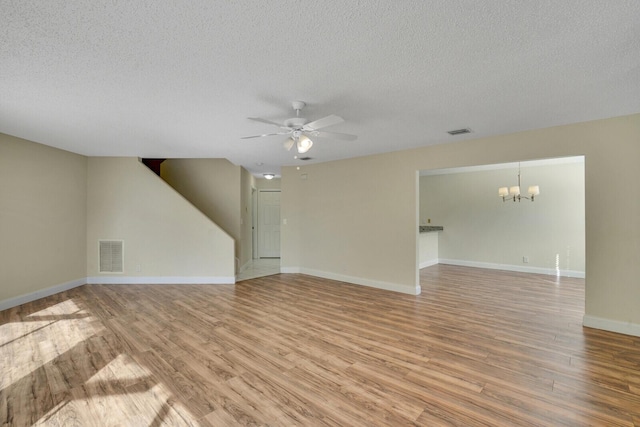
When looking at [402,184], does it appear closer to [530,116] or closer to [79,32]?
[530,116]

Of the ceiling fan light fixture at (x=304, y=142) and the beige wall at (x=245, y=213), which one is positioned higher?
the ceiling fan light fixture at (x=304, y=142)

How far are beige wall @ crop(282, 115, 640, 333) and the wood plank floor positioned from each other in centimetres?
60

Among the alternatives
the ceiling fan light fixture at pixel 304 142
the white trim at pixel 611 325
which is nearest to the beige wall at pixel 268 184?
the ceiling fan light fixture at pixel 304 142

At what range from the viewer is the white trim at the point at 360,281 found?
4734 mm

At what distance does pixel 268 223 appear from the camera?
8484 millimetres

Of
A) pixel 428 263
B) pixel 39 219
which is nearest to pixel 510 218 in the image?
pixel 428 263

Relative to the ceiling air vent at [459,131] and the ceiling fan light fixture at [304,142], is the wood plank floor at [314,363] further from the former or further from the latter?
the ceiling air vent at [459,131]

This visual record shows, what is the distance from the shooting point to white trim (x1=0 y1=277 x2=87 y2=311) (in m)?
3.95

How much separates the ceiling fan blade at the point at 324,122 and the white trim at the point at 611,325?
3.74 meters

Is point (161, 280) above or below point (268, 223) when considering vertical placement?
below

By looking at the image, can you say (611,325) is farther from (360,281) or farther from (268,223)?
(268,223)

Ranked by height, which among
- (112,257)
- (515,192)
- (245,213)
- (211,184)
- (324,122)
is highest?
(324,122)

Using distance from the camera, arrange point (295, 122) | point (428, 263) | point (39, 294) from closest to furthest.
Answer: point (295, 122), point (39, 294), point (428, 263)

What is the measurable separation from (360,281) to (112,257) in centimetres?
483
